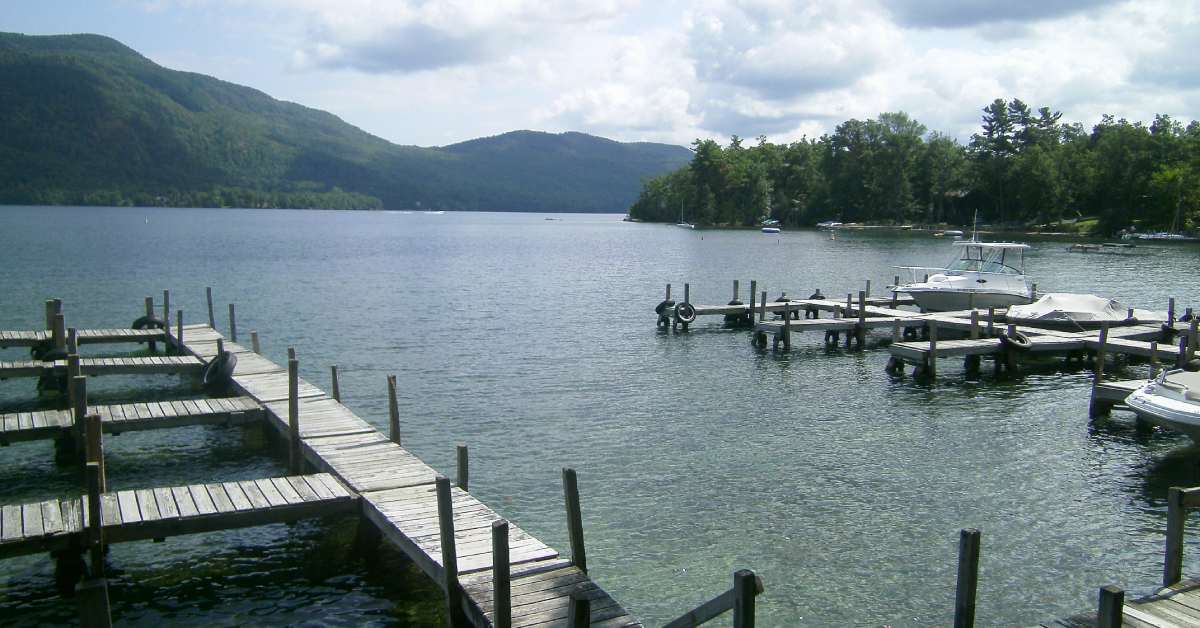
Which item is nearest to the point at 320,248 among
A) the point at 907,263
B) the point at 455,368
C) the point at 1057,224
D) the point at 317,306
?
the point at 317,306

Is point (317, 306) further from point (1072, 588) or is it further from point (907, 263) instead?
point (907, 263)

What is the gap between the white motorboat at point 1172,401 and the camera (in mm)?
16375

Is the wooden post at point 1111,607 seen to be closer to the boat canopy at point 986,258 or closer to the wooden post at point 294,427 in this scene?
the wooden post at point 294,427

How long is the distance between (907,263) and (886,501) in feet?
210

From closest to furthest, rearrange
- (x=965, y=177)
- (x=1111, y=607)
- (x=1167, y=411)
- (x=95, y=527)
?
(x=1111, y=607) < (x=95, y=527) < (x=1167, y=411) < (x=965, y=177)

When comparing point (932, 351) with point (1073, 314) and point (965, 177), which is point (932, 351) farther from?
point (965, 177)

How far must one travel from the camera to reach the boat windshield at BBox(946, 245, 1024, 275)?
37.0 m

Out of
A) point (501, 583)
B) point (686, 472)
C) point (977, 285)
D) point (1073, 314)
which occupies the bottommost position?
point (686, 472)

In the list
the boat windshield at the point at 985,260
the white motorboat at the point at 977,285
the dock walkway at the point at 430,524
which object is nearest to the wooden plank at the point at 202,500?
the dock walkway at the point at 430,524

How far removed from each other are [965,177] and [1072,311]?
114m

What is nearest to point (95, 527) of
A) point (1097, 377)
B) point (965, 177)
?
point (1097, 377)

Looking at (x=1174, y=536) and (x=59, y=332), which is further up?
(x=59, y=332)

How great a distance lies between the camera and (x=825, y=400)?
74.6 feet

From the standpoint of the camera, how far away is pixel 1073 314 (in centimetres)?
2984
